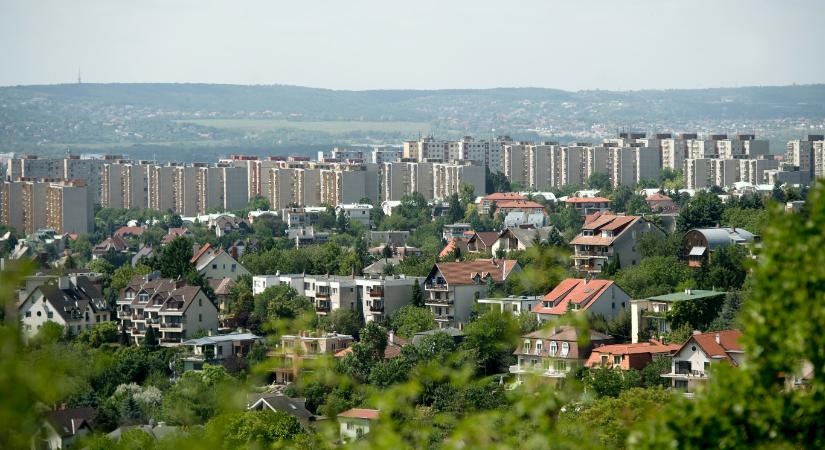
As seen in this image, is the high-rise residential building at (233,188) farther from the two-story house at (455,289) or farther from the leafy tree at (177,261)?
the two-story house at (455,289)

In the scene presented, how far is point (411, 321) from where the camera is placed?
18.4 m

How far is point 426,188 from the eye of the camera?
152 feet

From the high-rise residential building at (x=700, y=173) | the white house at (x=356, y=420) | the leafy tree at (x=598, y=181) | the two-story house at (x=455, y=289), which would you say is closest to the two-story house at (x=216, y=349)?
the two-story house at (x=455, y=289)

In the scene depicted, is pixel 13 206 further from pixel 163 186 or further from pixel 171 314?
pixel 171 314

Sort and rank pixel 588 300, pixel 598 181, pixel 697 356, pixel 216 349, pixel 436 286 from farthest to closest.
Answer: pixel 598 181
pixel 436 286
pixel 216 349
pixel 588 300
pixel 697 356

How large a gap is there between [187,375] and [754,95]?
12136cm

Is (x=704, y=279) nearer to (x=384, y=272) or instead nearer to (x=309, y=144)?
(x=384, y=272)

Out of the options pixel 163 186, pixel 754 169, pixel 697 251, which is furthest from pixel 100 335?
pixel 163 186

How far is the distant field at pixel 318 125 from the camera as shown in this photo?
12038cm

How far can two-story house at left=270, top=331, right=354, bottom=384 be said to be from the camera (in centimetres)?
1617

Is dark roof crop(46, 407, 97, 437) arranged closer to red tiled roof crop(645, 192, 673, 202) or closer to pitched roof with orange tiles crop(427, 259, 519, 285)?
pitched roof with orange tiles crop(427, 259, 519, 285)

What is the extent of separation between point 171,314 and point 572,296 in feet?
18.8

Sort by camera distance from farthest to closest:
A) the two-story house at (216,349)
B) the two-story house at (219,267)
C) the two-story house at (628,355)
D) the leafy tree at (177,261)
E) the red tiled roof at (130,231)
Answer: the red tiled roof at (130,231), the two-story house at (219,267), the leafy tree at (177,261), the two-story house at (216,349), the two-story house at (628,355)

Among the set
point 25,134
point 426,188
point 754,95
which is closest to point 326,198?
point 426,188
